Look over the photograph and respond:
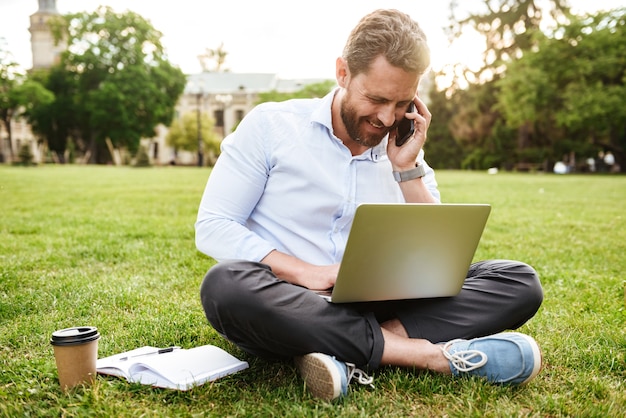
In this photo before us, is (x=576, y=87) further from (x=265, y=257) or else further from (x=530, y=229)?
(x=265, y=257)

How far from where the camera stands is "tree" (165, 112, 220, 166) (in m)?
44.8

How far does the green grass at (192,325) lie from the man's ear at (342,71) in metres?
1.17

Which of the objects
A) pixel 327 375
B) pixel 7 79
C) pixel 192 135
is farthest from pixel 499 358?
pixel 192 135

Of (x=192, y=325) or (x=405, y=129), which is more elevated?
(x=405, y=129)

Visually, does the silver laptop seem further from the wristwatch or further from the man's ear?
the man's ear

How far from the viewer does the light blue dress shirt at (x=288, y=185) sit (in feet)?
7.81

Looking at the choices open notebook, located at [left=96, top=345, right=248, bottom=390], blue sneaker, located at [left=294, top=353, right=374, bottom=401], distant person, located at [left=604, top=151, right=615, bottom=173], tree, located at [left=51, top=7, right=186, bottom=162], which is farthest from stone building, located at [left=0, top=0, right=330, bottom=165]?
blue sneaker, located at [left=294, top=353, right=374, bottom=401]

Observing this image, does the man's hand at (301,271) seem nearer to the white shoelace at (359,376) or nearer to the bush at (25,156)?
the white shoelace at (359,376)

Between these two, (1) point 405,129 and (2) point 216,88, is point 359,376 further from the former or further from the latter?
(2) point 216,88

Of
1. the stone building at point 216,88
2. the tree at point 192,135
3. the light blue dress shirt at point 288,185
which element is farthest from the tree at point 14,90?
the light blue dress shirt at point 288,185

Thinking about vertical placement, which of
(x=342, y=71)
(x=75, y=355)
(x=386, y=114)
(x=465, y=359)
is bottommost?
(x=465, y=359)

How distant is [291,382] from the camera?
2182 millimetres

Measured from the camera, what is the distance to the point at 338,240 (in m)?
2.47

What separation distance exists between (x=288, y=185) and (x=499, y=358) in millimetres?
1040
